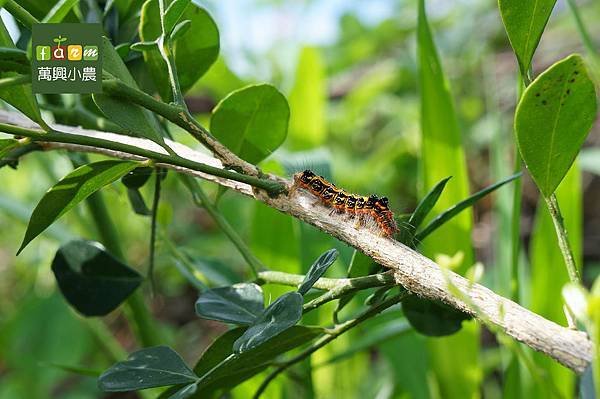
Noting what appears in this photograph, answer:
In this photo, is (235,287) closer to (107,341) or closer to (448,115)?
(448,115)

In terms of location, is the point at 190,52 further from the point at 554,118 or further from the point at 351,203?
the point at 554,118

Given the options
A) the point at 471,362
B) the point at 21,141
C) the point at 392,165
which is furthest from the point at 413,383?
the point at 392,165

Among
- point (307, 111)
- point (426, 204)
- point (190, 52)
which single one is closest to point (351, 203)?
point (426, 204)

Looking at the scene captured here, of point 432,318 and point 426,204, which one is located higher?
point 426,204

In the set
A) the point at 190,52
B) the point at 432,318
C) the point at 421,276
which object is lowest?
the point at 432,318

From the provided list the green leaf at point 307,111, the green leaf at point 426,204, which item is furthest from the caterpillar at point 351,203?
the green leaf at point 307,111

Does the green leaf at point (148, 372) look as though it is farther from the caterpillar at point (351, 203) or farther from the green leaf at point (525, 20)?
the green leaf at point (525, 20)
